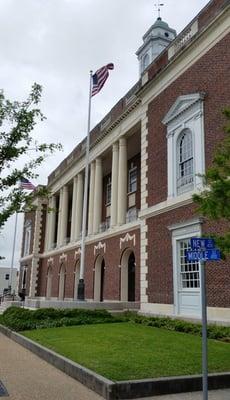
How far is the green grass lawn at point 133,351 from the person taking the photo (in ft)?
28.4

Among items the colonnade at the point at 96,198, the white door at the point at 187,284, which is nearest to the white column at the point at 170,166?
the white door at the point at 187,284

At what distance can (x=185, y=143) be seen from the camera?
1953 centimetres

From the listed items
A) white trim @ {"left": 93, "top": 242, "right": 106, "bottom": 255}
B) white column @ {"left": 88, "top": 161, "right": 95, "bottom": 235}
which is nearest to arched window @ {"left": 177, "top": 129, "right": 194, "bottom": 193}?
white trim @ {"left": 93, "top": 242, "right": 106, "bottom": 255}

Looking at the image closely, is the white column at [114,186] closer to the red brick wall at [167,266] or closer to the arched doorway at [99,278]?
the arched doorway at [99,278]

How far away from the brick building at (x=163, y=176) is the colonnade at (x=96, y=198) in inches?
3.0

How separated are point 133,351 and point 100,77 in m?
18.3

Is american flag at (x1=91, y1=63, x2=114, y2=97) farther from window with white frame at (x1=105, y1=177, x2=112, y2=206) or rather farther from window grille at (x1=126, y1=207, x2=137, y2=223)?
window with white frame at (x1=105, y1=177, x2=112, y2=206)

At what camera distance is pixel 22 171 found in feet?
34.3

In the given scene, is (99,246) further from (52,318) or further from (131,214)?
(52,318)

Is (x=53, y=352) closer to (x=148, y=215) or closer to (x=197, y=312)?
(x=197, y=312)

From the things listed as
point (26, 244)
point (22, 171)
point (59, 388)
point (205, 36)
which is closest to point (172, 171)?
point (205, 36)

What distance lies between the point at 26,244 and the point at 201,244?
49465 mm

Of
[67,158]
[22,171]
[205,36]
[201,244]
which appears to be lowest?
[201,244]

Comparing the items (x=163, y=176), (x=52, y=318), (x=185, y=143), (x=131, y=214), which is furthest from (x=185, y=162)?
(x=131, y=214)
